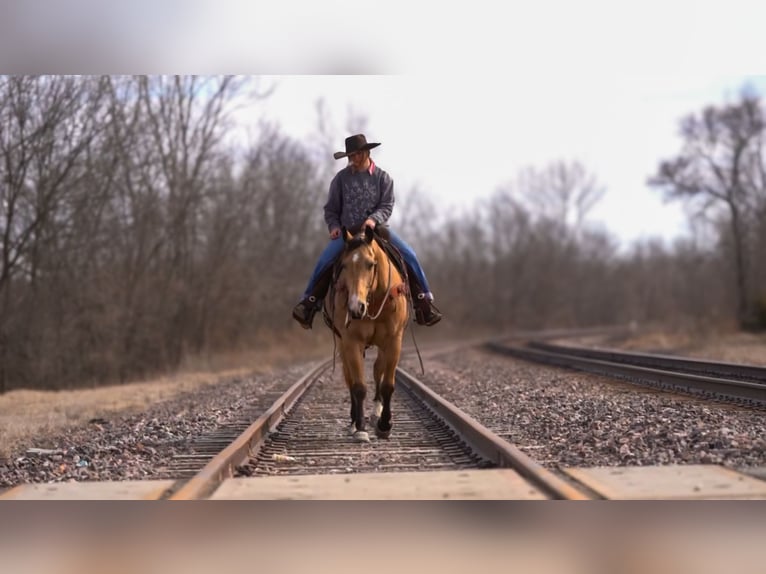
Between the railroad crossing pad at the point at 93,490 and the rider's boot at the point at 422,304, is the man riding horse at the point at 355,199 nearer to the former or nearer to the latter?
the rider's boot at the point at 422,304

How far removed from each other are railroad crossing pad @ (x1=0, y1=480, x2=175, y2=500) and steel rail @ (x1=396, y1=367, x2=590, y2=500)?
8.90ft

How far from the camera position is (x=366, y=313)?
9.30m

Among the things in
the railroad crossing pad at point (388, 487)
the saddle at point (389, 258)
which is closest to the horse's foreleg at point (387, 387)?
the saddle at point (389, 258)

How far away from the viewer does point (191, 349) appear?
3641 centimetres

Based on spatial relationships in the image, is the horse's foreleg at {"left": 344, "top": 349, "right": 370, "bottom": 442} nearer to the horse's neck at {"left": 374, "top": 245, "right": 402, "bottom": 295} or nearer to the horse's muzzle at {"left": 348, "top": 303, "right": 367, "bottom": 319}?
the horse's neck at {"left": 374, "top": 245, "right": 402, "bottom": 295}

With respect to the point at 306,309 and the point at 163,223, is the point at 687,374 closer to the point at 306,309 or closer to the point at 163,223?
the point at 306,309

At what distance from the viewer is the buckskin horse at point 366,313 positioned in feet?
29.2

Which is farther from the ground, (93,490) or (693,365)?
(93,490)

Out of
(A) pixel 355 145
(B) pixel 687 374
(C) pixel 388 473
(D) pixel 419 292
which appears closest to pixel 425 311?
(D) pixel 419 292

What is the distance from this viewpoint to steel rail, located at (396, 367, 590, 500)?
20.7 feet

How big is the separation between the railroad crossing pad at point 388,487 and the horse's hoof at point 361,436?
213 cm

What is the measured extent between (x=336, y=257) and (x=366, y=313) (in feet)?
2.62

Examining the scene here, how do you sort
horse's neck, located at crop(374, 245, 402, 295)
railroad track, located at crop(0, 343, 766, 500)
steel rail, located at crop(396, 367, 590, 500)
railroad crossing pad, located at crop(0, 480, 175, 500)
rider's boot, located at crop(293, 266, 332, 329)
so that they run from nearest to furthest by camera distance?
1. steel rail, located at crop(396, 367, 590, 500)
2. railroad track, located at crop(0, 343, 766, 500)
3. railroad crossing pad, located at crop(0, 480, 175, 500)
4. horse's neck, located at crop(374, 245, 402, 295)
5. rider's boot, located at crop(293, 266, 332, 329)

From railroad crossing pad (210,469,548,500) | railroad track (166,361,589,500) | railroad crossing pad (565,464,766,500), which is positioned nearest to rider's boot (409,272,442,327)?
railroad track (166,361,589,500)
